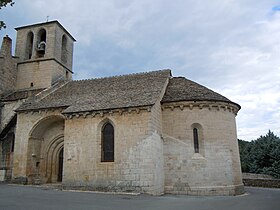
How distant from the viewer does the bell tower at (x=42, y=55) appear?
2345 centimetres

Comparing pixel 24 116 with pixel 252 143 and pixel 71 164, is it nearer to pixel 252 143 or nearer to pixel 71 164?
pixel 71 164

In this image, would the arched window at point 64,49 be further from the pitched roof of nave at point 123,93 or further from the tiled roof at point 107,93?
the pitched roof of nave at point 123,93

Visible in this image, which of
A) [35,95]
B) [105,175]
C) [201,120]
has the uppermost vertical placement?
[35,95]

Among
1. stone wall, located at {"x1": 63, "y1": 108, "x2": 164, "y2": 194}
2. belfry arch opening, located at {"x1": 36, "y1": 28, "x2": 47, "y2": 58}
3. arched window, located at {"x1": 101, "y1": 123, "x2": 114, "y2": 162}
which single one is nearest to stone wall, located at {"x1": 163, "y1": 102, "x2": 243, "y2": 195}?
stone wall, located at {"x1": 63, "y1": 108, "x2": 164, "y2": 194}

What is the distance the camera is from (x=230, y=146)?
53.8 feet

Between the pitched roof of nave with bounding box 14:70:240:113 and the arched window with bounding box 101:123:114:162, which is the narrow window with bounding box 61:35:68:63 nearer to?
the pitched roof of nave with bounding box 14:70:240:113

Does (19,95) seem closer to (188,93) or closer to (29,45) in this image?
(29,45)

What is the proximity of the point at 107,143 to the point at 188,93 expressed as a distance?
6.02m

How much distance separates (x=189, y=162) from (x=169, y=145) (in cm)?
155

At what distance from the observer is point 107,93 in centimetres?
1833

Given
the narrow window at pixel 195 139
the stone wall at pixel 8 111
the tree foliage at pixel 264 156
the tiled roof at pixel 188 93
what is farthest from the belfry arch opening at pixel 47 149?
the tree foliage at pixel 264 156

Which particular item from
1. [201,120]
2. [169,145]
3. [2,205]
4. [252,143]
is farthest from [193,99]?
[252,143]

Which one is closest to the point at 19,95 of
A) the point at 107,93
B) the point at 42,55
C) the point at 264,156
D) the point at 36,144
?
the point at 42,55

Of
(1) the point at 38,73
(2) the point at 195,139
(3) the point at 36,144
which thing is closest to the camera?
(2) the point at 195,139
